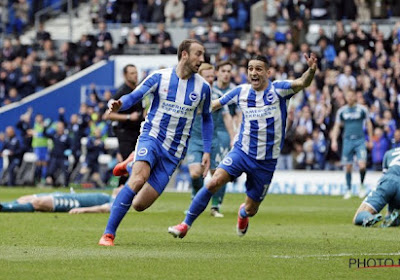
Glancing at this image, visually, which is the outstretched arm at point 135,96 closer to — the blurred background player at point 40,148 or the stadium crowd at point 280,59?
the stadium crowd at point 280,59

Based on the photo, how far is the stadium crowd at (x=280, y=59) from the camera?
28938mm

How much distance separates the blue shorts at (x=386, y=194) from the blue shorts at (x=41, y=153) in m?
19.5

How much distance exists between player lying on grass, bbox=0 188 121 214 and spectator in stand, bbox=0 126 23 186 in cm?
1465

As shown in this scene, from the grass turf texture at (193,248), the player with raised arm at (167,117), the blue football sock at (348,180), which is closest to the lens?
the grass turf texture at (193,248)

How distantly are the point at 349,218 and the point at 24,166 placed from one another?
17787 mm

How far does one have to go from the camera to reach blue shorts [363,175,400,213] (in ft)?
49.6

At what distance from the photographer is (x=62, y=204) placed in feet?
61.2

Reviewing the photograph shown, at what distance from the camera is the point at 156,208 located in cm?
2072

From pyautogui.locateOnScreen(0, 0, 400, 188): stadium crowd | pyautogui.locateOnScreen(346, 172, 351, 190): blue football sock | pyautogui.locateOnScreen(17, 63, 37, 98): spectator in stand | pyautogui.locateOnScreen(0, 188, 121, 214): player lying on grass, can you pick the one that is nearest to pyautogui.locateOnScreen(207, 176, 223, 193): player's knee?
pyautogui.locateOnScreen(0, 188, 121, 214): player lying on grass

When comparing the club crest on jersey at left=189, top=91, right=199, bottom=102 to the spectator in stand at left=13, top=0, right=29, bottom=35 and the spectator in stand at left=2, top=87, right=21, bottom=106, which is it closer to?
the spectator in stand at left=2, top=87, right=21, bottom=106

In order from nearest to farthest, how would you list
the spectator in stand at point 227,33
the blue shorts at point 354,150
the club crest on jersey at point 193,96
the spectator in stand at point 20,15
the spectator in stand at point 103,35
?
the club crest on jersey at point 193,96
the blue shorts at point 354,150
the spectator in stand at point 227,33
the spectator in stand at point 103,35
the spectator in stand at point 20,15

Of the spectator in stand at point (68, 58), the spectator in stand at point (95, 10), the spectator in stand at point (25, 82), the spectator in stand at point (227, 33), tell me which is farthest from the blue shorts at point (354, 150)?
the spectator in stand at point (95, 10)

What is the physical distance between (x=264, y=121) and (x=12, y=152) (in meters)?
21.4

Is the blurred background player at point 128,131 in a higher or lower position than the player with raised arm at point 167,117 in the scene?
lower
